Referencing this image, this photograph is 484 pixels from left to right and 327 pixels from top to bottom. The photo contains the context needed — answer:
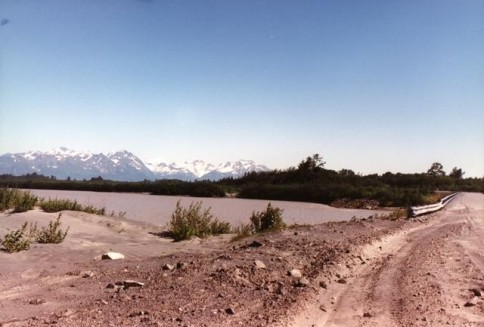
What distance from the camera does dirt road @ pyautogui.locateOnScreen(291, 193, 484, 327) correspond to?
20.3 ft

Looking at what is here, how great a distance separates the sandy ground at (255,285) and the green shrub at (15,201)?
303cm

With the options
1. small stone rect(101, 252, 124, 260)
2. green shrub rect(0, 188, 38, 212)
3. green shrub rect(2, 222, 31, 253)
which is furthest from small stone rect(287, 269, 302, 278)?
green shrub rect(0, 188, 38, 212)

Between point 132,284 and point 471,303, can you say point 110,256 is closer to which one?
point 132,284

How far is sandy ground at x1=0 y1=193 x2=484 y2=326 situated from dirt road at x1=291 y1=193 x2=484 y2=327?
0.02 m

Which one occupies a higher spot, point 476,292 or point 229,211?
point 229,211

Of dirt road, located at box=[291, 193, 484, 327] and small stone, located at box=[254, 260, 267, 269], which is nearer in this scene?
dirt road, located at box=[291, 193, 484, 327]

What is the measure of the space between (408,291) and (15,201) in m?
14.3

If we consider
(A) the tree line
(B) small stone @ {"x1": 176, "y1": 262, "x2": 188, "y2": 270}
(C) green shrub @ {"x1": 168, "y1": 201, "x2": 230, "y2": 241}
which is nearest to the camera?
(B) small stone @ {"x1": 176, "y1": 262, "x2": 188, "y2": 270}

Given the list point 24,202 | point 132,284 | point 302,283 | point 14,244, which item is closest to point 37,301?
point 132,284

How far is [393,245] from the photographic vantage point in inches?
519

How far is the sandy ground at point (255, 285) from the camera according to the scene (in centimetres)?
613

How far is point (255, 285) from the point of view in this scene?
7734 mm

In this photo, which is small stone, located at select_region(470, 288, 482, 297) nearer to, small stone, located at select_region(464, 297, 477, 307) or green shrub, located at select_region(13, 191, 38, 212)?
small stone, located at select_region(464, 297, 477, 307)

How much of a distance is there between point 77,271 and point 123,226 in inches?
341
